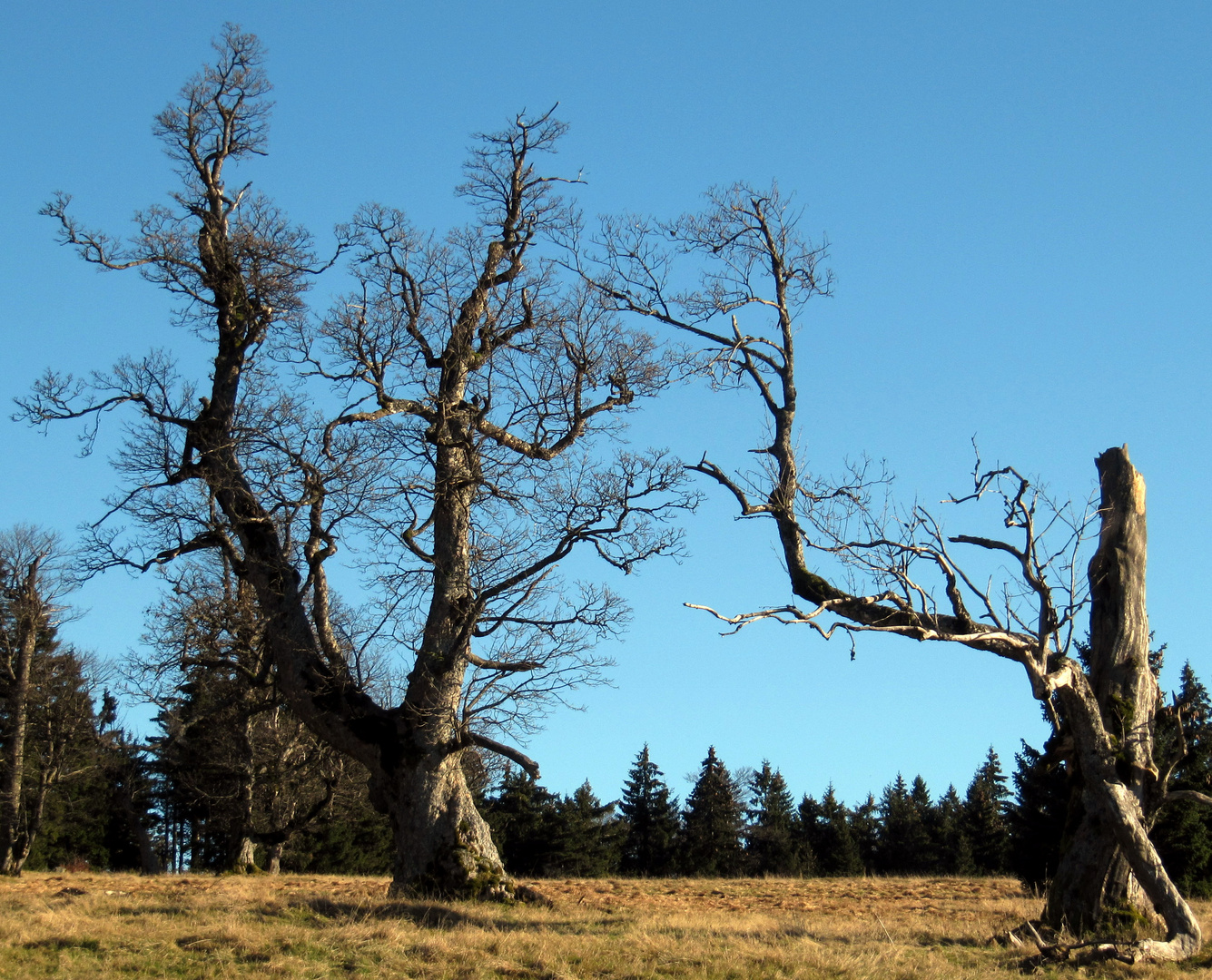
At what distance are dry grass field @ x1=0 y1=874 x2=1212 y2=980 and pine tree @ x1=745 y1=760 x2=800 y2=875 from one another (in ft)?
96.7

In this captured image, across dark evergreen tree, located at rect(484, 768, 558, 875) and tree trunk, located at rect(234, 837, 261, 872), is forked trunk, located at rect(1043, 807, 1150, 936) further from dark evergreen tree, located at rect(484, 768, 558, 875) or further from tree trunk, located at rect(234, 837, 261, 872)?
dark evergreen tree, located at rect(484, 768, 558, 875)

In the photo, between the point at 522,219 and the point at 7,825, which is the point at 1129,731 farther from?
the point at 7,825

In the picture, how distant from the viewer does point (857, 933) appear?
10.7m

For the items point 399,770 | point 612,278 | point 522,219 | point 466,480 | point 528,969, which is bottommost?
point 528,969

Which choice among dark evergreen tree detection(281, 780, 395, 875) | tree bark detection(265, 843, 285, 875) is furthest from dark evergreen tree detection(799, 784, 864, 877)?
tree bark detection(265, 843, 285, 875)

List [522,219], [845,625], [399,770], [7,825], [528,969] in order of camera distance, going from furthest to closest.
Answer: [7,825], [522,219], [399,770], [845,625], [528,969]

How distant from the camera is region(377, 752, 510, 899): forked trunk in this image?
43.4 ft

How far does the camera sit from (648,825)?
155ft

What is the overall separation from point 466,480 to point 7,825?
2088 centimetres

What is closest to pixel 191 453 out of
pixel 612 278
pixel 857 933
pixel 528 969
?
pixel 612 278

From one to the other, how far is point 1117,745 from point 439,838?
25.7ft

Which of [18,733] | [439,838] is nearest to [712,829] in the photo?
[18,733]

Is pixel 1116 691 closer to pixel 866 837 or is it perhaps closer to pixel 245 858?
pixel 245 858

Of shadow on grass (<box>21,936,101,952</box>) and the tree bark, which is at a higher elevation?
shadow on grass (<box>21,936,101,952</box>)
